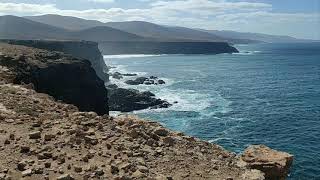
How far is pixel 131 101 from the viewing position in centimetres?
9606

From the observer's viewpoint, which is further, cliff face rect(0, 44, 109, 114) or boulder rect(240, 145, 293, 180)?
cliff face rect(0, 44, 109, 114)

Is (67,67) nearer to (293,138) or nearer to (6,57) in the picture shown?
(6,57)

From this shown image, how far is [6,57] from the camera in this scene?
3991 centimetres

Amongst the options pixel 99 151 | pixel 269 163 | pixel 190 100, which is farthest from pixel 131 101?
pixel 99 151

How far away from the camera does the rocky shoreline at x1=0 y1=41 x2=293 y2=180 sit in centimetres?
1523

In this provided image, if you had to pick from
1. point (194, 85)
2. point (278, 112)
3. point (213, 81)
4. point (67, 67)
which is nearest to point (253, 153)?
point (67, 67)

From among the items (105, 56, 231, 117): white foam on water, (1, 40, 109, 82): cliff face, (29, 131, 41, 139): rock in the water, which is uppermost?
(29, 131, 41, 139): rock in the water

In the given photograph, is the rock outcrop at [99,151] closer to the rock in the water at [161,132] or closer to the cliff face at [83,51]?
the rock in the water at [161,132]

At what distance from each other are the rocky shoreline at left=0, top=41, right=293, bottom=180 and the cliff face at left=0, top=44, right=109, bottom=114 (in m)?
19.5

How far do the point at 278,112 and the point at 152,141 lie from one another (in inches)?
2662

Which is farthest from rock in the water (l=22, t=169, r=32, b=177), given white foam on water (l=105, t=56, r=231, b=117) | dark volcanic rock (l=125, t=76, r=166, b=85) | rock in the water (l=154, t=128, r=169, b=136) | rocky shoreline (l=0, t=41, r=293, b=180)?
dark volcanic rock (l=125, t=76, r=166, b=85)

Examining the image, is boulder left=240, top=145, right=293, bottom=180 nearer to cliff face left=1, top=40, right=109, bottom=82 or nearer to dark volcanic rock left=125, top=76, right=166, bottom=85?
cliff face left=1, top=40, right=109, bottom=82

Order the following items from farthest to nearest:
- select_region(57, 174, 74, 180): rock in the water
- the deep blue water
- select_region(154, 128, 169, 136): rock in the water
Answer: the deep blue water → select_region(154, 128, 169, 136): rock in the water → select_region(57, 174, 74, 180): rock in the water

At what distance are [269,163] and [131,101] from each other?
78356 millimetres
